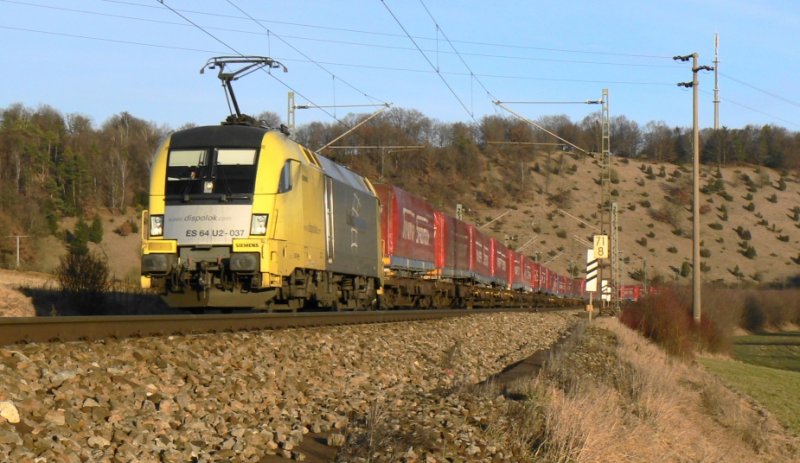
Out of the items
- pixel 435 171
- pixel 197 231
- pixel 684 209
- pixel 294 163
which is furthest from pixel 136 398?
pixel 684 209

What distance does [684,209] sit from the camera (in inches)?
5017

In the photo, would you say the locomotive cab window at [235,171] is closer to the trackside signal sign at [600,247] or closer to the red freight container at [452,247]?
the red freight container at [452,247]

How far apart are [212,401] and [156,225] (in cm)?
822

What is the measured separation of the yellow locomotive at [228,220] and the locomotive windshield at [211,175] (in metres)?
0.02

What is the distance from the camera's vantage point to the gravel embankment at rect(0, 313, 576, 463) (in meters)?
6.12

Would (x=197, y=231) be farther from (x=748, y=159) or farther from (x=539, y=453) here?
(x=748, y=159)

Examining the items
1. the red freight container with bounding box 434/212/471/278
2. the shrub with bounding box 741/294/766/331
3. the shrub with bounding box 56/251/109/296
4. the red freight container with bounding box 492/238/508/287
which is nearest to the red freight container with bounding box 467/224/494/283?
the red freight container with bounding box 434/212/471/278

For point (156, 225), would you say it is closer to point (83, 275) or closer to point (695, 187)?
point (83, 275)

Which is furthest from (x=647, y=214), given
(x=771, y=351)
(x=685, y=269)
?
(x=771, y=351)

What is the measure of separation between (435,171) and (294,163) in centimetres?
8862

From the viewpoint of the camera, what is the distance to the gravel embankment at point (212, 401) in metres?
6.12

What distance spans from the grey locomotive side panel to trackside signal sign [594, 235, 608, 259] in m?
11.0

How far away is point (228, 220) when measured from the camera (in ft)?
50.2

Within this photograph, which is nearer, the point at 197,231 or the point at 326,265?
the point at 197,231
